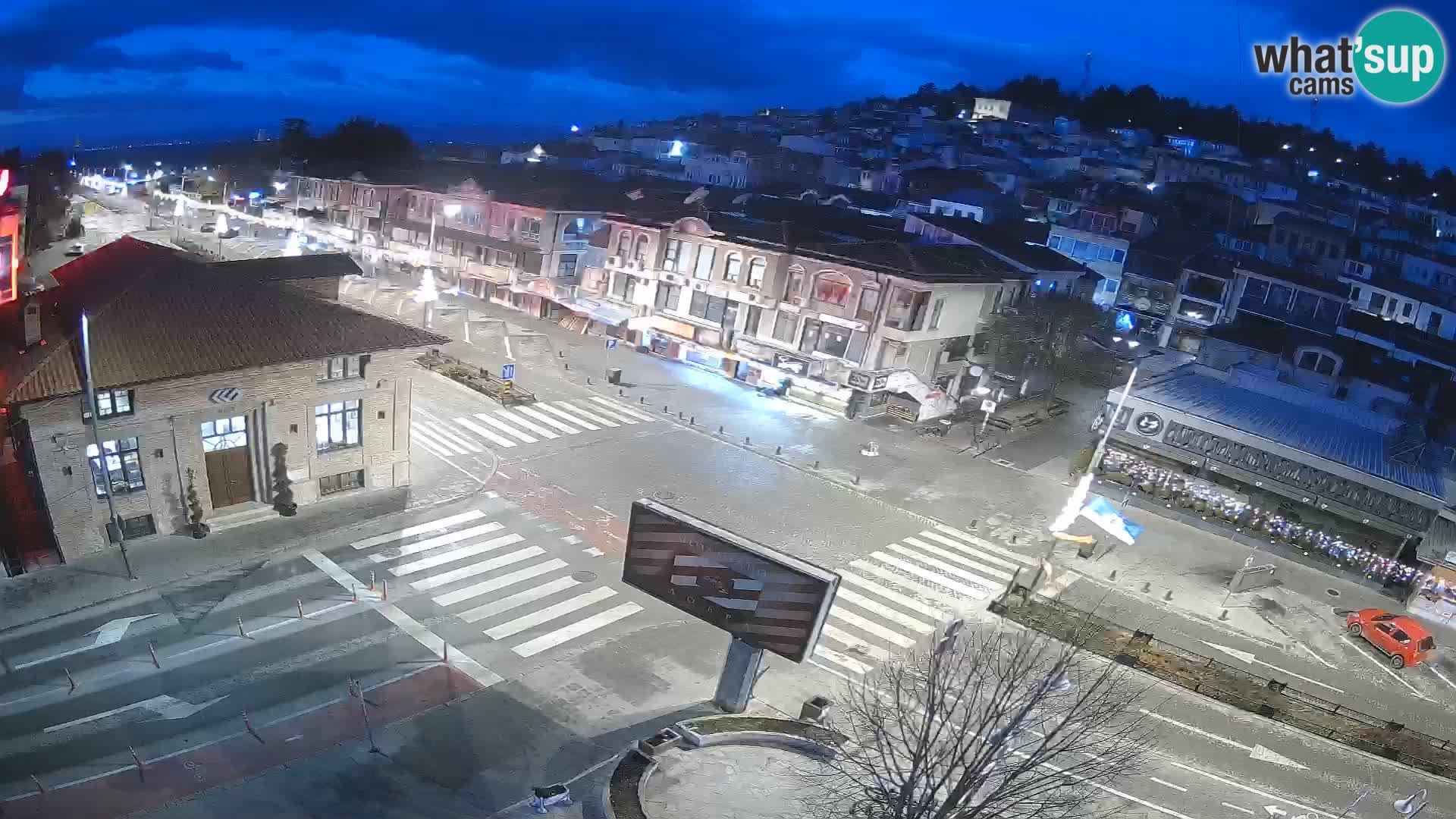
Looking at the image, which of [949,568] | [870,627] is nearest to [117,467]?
[870,627]

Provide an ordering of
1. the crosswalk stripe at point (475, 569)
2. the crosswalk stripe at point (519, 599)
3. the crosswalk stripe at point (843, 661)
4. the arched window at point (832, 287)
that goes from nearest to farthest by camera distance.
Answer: the crosswalk stripe at point (843, 661) → the crosswalk stripe at point (519, 599) → the crosswalk stripe at point (475, 569) → the arched window at point (832, 287)

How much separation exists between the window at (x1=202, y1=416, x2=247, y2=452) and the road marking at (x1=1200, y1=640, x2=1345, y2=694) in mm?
32185

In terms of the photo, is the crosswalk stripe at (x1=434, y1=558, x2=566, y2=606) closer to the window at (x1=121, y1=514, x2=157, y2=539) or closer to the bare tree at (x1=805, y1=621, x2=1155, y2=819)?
the window at (x1=121, y1=514, x2=157, y2=539)

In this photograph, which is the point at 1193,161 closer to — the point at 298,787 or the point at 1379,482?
the point at 1379,482

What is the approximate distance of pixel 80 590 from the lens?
21.8m

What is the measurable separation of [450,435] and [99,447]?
559 inches

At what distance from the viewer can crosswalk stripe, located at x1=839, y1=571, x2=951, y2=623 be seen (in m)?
26.2

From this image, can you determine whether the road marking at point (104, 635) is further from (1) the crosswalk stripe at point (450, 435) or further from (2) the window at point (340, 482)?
(1) the crosswalk stripe at point (450, 435)

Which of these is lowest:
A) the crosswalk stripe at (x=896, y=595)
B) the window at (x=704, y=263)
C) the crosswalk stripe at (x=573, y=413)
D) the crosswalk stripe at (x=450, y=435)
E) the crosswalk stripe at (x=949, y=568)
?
the crosswalk stripe at (x=896, y=595)

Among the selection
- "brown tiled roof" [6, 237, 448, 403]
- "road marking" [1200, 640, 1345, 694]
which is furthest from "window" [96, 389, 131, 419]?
"road marking" [1200, 640, 1345, 694]

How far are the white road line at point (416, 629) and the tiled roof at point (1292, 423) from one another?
33.7 meters

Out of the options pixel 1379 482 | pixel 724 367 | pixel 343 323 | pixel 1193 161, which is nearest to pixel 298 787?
pixel 343 323

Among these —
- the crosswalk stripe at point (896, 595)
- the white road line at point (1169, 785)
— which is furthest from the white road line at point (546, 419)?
the white road line at point (1169, 785)

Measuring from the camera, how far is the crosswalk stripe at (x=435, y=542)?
1002 inches
